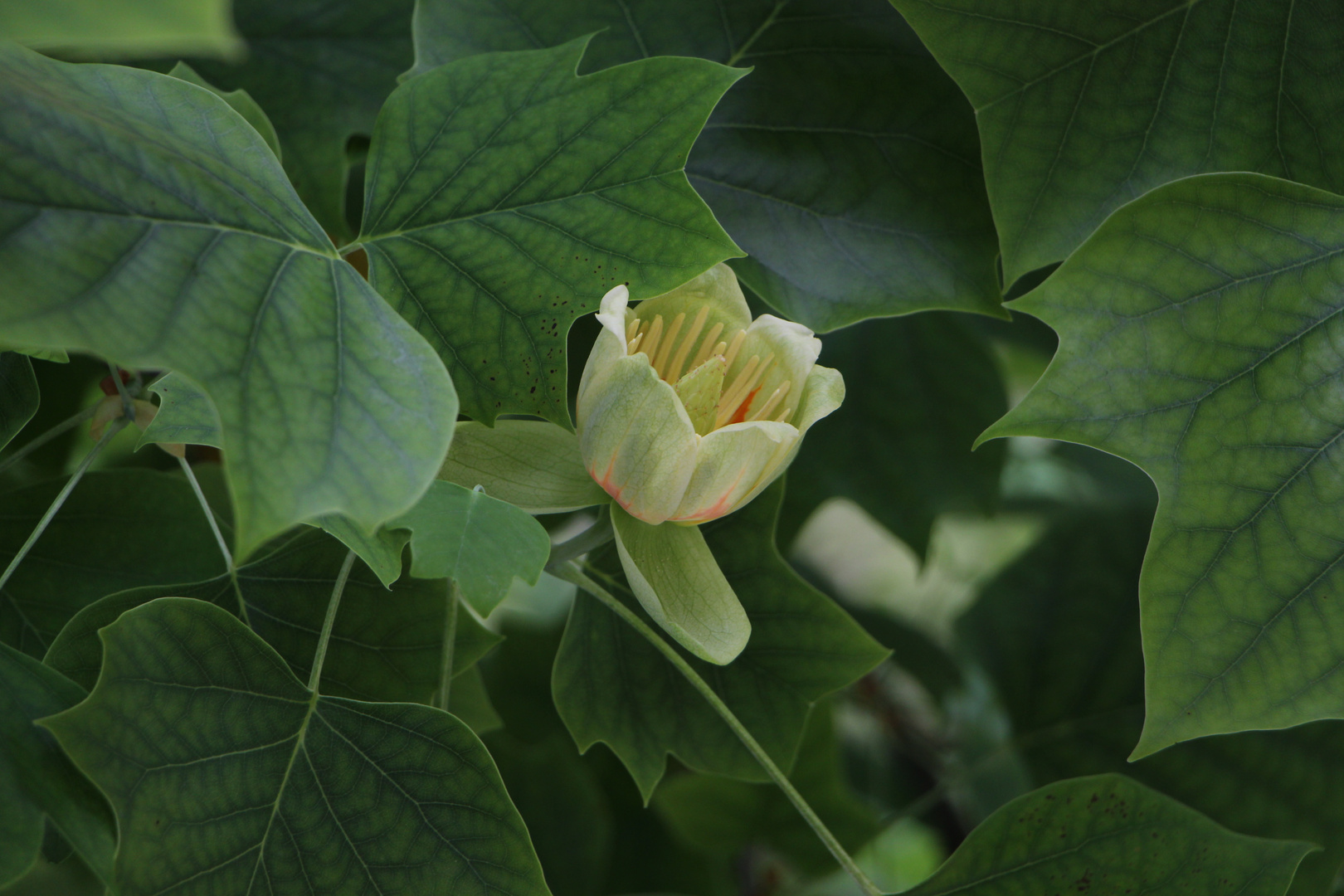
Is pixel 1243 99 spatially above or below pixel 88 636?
above

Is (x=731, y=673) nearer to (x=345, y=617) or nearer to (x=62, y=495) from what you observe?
(x=345, y=617)

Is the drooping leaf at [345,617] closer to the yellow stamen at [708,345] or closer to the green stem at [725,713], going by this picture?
the green stem at [725,713]

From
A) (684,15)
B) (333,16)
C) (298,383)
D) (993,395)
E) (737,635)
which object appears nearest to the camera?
(298,383)

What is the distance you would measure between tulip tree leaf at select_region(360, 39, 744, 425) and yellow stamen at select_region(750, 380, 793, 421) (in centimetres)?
7

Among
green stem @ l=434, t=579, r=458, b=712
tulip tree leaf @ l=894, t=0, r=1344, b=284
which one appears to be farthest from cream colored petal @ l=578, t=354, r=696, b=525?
tulip tree leaf @ l=894, t=0, r=1344, b=284

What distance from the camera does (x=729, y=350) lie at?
1.51ft

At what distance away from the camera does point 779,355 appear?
455 millimetres

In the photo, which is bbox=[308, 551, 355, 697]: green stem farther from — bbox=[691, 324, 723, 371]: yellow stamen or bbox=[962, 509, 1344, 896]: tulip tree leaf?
bbox=[962, 509, 1344, 896]: tulip tree leaf

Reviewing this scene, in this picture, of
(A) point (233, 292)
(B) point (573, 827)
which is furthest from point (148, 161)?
(B) point (573, 827)

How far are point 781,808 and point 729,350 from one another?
2.10ft

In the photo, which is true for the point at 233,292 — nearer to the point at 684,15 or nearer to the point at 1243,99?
the point at 684,15

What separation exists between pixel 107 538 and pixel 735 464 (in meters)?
0.37

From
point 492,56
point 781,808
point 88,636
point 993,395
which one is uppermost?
point 492,56

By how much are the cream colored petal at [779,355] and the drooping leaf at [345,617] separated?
19 centimetres
